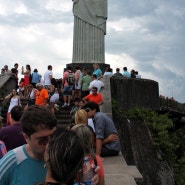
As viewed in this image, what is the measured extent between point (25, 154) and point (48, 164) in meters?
0.64

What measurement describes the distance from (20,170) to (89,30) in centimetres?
1787

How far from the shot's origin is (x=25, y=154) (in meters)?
2.74

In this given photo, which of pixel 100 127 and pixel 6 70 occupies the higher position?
pixel 6 70

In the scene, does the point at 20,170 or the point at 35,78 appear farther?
the point at 35,78

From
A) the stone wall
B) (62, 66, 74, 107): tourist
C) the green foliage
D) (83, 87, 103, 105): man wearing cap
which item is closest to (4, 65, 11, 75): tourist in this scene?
(62, 66, 74, 107): tourist

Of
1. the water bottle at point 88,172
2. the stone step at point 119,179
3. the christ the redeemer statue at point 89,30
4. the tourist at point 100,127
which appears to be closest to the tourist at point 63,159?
the water bottle at point 88,172

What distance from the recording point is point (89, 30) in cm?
2019

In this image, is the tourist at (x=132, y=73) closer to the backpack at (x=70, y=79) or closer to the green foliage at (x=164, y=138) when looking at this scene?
the green foliage at (x=164, y=138)

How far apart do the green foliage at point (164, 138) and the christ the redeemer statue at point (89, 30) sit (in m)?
6.49

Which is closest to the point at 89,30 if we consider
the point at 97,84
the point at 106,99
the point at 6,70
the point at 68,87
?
the point at 6,70

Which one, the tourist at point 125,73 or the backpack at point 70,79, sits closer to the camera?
the backpack at point 70,79

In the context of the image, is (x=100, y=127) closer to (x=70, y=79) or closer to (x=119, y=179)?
(x=119, y=179)

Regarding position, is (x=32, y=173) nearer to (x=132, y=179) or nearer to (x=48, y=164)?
(x=48, y=164)

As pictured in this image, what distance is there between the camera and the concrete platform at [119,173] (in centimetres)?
566
